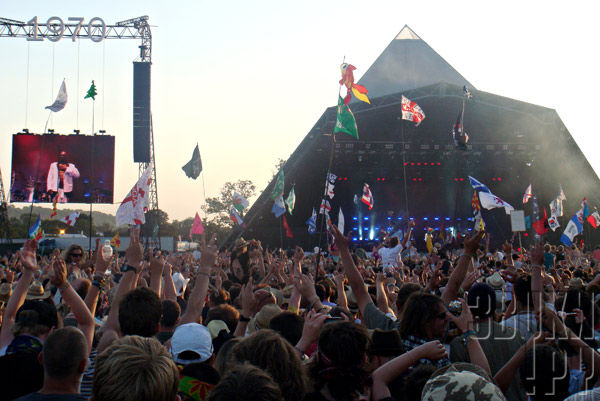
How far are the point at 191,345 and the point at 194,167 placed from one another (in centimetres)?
1298

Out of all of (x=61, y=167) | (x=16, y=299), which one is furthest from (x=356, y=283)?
(x=61, y=167)

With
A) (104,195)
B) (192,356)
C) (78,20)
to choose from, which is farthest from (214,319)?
(78,20)

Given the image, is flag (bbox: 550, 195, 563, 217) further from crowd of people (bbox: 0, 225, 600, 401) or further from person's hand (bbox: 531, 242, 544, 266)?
person's hand (bbox: 531, 242, 544, 266)

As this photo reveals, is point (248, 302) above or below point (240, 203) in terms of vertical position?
below

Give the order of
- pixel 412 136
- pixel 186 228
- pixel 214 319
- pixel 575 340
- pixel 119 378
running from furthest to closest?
1. pixel 186 228
2. pixel 412 136
3. pixel 214 319
4. pixel 575 340
5. pixel 119 378

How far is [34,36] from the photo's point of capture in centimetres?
3572

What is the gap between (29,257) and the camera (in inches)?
180

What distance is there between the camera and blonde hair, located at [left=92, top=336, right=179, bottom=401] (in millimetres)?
2381

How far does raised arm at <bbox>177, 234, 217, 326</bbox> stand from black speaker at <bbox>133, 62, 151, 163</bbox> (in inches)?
1201

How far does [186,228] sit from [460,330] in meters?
79.5

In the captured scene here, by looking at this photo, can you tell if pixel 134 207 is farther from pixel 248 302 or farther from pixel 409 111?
pixel 409 111

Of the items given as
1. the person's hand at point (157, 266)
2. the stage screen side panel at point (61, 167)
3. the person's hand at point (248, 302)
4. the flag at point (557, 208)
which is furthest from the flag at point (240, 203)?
the stage screen side panel at point (61, 167)

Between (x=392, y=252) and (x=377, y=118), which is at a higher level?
(x=377, y=118)

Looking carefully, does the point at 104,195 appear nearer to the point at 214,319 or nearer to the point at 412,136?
the point at 412,136
